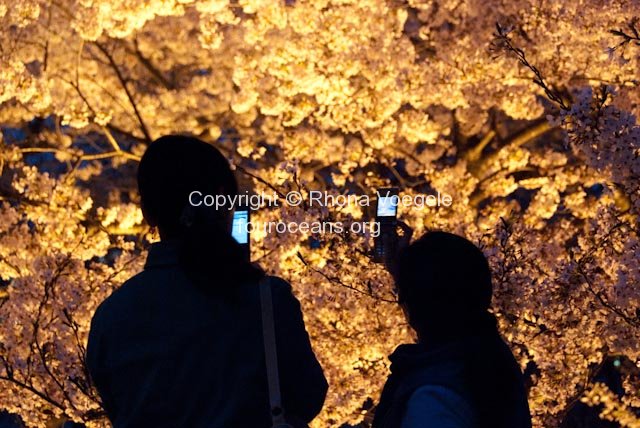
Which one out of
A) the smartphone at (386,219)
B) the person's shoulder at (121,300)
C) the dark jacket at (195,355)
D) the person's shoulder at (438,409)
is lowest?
the person's shoulder at (438,409)

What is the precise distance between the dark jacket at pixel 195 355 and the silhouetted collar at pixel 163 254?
0.10ft

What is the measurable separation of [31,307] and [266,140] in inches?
191

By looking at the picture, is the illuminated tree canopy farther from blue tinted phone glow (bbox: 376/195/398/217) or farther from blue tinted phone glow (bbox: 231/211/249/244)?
blue tinted phone glow (bbox: 231/211/249/244)

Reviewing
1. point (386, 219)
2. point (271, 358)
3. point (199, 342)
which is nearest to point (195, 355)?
point (199, 342)

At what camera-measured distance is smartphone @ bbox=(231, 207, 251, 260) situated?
2129mm

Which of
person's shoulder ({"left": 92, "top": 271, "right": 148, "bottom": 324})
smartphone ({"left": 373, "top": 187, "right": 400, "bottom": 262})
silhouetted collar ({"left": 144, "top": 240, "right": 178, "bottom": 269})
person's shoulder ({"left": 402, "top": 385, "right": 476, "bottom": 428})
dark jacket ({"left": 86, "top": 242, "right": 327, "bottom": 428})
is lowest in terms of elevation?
person's shoulder ({"left": 402, "top": 385, "right": 476, "bottom": 428})

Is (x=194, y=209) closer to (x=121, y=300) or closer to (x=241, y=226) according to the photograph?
(x=121, y=300)

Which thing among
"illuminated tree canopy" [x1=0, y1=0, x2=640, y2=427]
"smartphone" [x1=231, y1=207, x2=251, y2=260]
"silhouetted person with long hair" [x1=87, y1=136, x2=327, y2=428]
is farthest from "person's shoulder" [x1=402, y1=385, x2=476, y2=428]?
"illuminated tree canopy" [x1=0, y1=0, x2=640, y2=427]

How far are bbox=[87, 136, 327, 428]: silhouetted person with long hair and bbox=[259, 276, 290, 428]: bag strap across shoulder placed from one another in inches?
0.9

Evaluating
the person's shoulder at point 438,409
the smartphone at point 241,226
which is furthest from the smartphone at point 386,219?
the person's shoulder at point 438,409

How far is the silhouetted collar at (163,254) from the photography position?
193 centimetres

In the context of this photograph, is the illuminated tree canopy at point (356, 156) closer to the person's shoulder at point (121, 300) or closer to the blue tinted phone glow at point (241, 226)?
the blue tinted phone glow at point (241, 226)

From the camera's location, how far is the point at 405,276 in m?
1.91

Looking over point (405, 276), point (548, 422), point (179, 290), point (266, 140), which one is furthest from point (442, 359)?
point (266, 140)
